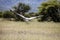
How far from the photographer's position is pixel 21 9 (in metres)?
1.68

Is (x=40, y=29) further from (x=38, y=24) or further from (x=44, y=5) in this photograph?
(x=44, y=5)

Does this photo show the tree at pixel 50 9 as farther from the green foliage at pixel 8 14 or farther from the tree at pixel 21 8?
the green foliage at pixel 8 14

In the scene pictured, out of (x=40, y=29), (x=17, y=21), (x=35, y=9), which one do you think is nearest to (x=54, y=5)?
(x=35, y=9)

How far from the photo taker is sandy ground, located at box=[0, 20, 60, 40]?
63.9 inches

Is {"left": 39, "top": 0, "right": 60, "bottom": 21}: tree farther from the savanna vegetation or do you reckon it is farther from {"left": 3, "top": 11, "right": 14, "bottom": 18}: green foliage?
{"left": 3, "top": 11, "right": 14, "bottom": 18}: green foliage

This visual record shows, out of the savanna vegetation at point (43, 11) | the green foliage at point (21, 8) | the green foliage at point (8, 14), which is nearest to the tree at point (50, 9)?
the savanna vegetation at point (43, 11)

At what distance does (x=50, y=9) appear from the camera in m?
1.67

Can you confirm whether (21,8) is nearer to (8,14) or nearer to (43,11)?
(8,14)

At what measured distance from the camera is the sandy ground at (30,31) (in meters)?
1.62

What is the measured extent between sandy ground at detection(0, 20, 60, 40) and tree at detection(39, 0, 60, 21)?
0.09 m

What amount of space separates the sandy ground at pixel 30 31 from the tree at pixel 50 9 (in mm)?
89

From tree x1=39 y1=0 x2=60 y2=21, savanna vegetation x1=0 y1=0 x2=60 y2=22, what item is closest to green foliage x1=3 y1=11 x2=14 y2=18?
savanna vegetation x1=0 y1=0 x2=60 y2=22

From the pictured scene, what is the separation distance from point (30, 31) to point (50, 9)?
38 centimetres

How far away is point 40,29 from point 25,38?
22 cm
